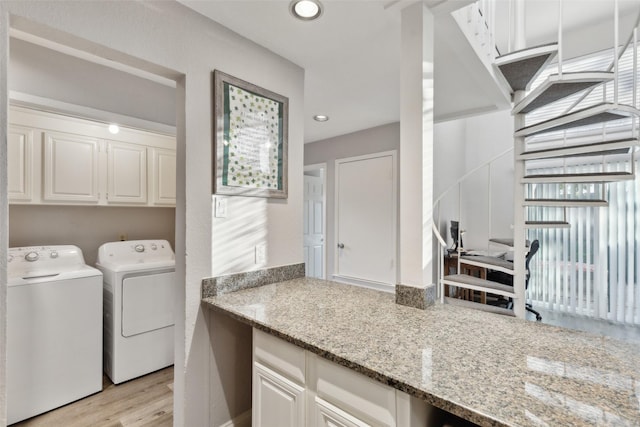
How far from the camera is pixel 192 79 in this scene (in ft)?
5.20

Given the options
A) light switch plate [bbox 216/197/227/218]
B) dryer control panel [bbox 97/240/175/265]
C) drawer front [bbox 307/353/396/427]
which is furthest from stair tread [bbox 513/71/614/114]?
dryer control panel [bbox 97/240/175/265]

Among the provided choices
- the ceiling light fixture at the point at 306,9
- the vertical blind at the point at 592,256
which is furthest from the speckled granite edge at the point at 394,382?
the vertical blind at the point at 592,256

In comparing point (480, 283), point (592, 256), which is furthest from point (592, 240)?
point (480, 283)

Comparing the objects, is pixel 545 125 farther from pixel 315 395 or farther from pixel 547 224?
pixel 315 395

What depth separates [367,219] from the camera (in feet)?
12.7

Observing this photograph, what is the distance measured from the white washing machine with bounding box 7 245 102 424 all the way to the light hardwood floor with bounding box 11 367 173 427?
0.06 m

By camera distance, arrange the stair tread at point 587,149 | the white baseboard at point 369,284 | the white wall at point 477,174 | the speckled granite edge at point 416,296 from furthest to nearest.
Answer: the white wall at point 477,174, the white baseboard at point 369,284, the stair tread at point 587,149, the speckled granite edge at point 416,296

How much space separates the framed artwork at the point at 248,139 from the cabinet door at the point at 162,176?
152 centimetres

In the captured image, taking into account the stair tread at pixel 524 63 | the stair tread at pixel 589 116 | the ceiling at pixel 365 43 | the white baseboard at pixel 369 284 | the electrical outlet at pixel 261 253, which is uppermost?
the ceiling at pixel 365 43

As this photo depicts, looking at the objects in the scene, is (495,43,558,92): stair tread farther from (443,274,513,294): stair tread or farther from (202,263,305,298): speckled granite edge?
(202,263,305,298): speckled granite edge

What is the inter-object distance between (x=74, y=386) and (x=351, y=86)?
3.07m

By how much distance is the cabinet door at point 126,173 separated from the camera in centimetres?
259

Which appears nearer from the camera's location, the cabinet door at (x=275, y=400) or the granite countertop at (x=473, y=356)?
the granite countertop at (x=473, y=356)

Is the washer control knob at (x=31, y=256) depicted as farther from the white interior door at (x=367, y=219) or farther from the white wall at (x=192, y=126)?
the white interior door at (x=367, y=219)
